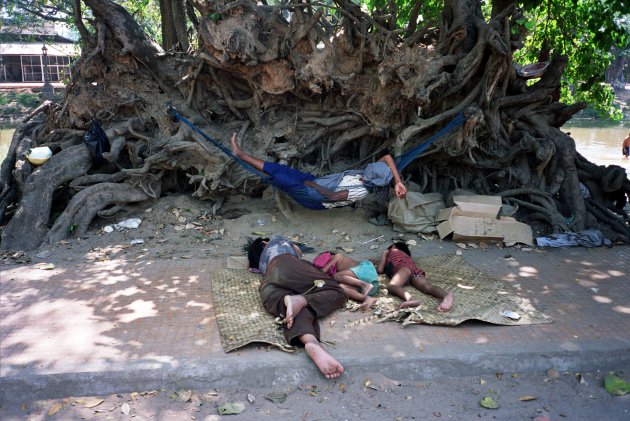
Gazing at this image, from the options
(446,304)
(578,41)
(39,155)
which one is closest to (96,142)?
(39,155)

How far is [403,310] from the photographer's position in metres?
4.26

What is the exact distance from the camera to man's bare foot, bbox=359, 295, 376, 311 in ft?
14.4

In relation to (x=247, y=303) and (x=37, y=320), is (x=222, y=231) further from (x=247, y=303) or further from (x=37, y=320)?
(x=37, y=320)

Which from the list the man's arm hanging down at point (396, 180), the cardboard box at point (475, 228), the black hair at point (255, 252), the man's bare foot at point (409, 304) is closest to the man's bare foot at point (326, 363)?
the man's bare foot at point (409, 304)

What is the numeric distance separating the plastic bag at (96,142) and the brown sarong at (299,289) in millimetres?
3636

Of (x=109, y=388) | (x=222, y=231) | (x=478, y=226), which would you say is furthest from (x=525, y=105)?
(x=109, y=388)

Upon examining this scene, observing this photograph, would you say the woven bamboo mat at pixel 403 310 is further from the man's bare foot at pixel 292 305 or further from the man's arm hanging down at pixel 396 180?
the man's arm hanging down at pixel 396 180

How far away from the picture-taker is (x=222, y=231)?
6.53 metres

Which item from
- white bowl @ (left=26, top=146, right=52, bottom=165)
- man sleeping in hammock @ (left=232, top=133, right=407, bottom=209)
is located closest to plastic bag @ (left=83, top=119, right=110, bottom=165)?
white bowl @ (left=26, top=146, right=52, bottom=165)

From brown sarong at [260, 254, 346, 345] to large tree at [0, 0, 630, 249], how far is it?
265 centimetres

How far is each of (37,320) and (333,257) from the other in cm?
254

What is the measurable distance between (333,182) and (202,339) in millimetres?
2742

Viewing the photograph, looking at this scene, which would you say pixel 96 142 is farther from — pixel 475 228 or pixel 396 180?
pixel 475 228

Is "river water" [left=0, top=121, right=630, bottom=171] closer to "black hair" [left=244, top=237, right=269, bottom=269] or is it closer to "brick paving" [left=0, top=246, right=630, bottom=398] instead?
"brick paving" [left=0, top=246, right=630, bottom=398]
